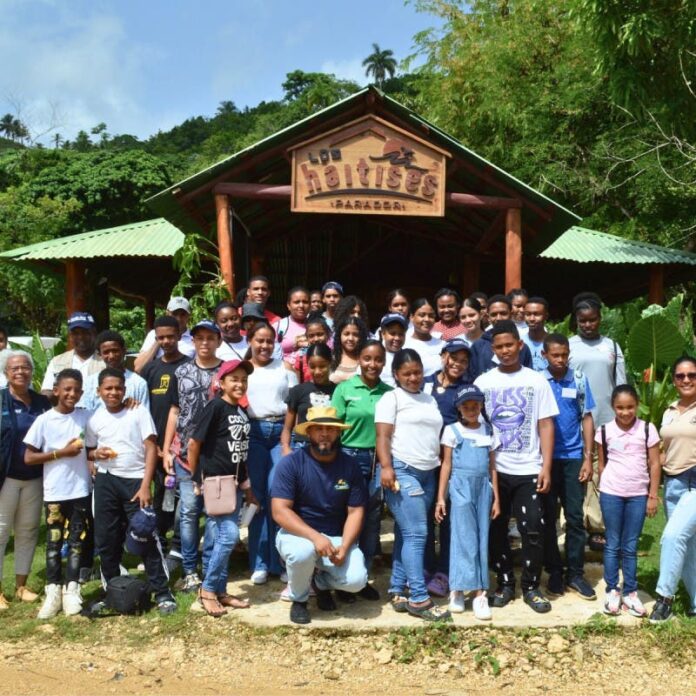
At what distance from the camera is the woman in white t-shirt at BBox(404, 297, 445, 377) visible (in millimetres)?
5500

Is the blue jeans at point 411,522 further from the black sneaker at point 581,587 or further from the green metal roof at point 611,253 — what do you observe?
the green metal roof at point 611,253

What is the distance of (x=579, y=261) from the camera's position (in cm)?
1214

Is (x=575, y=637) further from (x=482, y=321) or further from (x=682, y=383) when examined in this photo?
(x=482, y=321)

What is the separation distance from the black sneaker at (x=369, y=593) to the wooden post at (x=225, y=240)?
3.91m

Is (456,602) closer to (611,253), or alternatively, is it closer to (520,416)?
(520,416)

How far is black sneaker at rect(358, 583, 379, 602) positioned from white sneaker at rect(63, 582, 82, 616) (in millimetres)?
1838

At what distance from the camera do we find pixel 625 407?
467 centimetres

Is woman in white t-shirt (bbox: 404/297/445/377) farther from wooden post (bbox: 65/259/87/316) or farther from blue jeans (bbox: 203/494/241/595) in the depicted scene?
wooden post (bbox: 65/259/87/316)

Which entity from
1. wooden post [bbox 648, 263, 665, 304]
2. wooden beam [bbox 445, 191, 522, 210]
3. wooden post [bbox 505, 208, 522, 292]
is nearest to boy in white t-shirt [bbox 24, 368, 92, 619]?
wooden beam [bbox 445, 191, 522, 210]

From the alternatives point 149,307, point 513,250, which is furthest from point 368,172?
point 149,307

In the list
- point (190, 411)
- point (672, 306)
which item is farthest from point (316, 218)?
point (190, 411)

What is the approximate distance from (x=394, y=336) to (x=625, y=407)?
169cm

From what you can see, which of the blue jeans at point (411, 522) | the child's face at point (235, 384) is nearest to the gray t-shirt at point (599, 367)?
the blue jeans at point (411, 522)

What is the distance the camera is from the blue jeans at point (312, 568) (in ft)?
14.6
